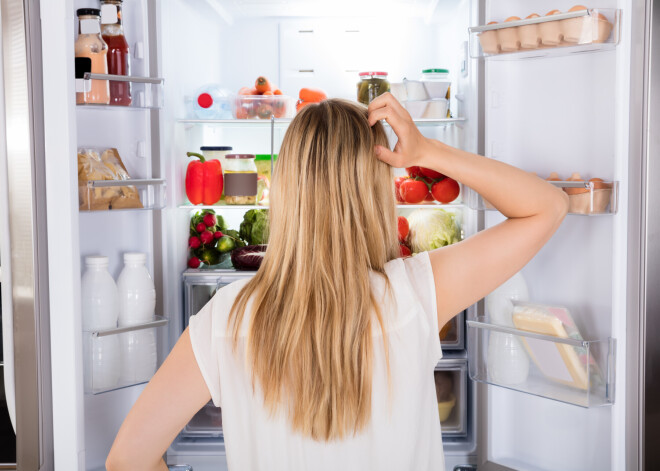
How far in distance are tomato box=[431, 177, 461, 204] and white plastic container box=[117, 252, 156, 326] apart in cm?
121

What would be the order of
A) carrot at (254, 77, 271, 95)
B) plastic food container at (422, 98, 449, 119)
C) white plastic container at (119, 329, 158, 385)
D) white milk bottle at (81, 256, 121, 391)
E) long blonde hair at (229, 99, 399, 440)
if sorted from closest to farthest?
long blonde hair at (229, 99, 399, 440) < white milk bottle at (81, 256, 121, 391) < white plastic container at (119, 329, 158, 385) < plastic food container at (422, 98, 449, 119) < carrot at (254, 77, 271, 95)

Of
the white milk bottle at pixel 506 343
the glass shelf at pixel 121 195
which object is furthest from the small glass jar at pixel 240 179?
the white milk bottle at pixel 506 343

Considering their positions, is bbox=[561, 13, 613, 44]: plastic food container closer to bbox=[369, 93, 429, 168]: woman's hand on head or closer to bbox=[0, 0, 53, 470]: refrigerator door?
bbox=[369, 93, 429, 168]: woman's hand on head

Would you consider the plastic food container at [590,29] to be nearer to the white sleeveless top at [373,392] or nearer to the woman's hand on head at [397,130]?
the woman's hand on head at [397,130]

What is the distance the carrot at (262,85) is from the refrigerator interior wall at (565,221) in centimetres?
96

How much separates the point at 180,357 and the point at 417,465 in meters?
0.40

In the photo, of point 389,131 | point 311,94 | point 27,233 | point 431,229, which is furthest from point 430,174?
point 27,233

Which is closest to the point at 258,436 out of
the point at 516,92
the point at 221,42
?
the point at 516,92

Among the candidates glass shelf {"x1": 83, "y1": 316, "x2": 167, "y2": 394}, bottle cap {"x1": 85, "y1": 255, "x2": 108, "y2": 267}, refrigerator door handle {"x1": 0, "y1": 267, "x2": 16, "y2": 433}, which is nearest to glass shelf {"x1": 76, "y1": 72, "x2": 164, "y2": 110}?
bottle cap {"x1": 85, "y1": 255, "x2": 108, "y2": 267}

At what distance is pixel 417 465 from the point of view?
1052 mm

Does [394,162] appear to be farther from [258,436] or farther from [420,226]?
[420,226]

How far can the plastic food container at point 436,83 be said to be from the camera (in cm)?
275

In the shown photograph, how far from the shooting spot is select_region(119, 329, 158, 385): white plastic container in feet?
7.49

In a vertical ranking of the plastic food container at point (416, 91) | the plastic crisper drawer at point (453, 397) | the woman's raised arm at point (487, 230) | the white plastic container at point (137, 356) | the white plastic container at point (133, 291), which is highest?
the plastic food container at point (416, 91)
